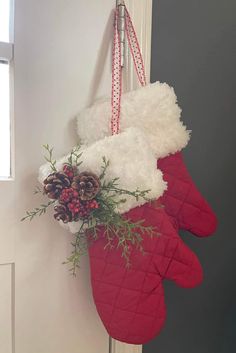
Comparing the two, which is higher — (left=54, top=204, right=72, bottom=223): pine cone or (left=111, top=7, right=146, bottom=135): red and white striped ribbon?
(left=111, top=7, right=146, bottom=135): red and white striped ribbon

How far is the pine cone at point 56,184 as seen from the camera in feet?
1.80

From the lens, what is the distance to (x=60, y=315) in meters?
0.70

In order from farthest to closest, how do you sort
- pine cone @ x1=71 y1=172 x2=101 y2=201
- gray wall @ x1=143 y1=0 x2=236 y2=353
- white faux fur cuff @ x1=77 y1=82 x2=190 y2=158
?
1. gray wall @ x1=143 y1=0 x2=236 y2=353
2. white faux fur cuff @ x1=77 y1=82 x2=190 y2=158
3. pine cone @ x1=71 y1=172 x2=101 y2=201

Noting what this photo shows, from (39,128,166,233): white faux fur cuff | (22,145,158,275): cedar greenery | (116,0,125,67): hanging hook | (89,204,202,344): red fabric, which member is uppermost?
(116,0,125,67): hanging hook

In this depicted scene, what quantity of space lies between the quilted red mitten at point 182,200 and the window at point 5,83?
344 millimetres

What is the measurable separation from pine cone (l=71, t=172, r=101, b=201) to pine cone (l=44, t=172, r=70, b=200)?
2 cm

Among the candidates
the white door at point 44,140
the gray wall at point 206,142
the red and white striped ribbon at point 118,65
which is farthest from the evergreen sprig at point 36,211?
the gray wall at point 206,142

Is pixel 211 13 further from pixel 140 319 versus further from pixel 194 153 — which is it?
pixel 140 319

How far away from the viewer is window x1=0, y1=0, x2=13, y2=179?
615mm

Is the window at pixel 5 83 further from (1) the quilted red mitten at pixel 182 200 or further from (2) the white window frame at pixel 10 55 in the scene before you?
(1) the quilted red mitten at pixel 182 200

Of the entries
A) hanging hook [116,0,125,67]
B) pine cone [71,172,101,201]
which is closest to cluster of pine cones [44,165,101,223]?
pine cone [71,172,101,201]

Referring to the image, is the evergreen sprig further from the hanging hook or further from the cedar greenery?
the hanging hook

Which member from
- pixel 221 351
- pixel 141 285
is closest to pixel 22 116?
pixel 141 285

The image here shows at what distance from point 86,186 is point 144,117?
0.21 m
